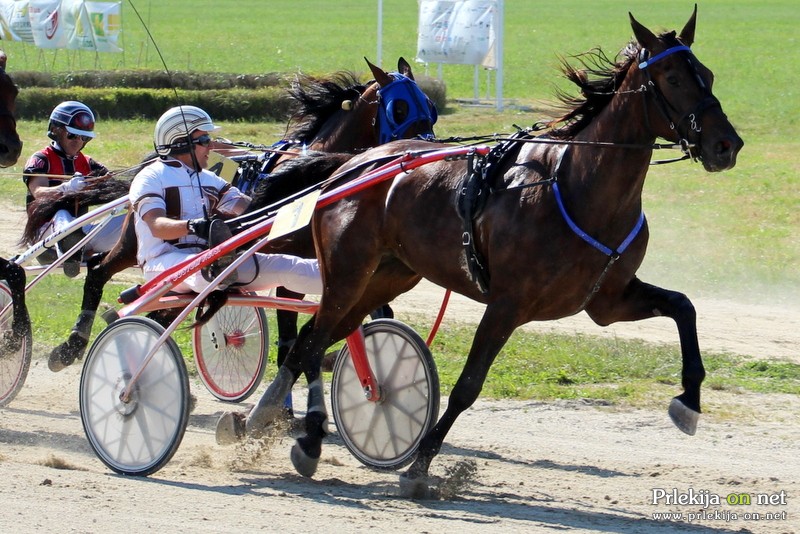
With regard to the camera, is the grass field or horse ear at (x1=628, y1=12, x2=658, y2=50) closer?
horse ear at (x1=628, y1=12, x2=658, y2=50)

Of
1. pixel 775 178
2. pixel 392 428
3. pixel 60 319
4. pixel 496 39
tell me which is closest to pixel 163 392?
pixel 392 428

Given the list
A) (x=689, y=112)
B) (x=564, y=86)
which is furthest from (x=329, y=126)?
(x=564, y=86)

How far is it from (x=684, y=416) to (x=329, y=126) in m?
3.32

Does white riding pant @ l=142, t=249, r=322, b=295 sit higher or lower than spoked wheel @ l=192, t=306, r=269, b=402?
higher

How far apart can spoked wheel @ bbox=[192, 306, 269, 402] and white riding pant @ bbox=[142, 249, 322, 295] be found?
1282mm

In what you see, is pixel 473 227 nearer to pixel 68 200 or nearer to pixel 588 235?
pixel 588 235

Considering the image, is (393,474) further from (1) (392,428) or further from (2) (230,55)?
(2) (230,55)

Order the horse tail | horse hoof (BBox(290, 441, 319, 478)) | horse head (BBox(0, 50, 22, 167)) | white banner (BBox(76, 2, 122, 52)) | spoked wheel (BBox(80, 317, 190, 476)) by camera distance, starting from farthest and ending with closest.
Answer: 1. white banner (BBox(76, 2, 122, 52))
2. horse head (BBox(0, 50, 22, 167))
3. the horse tail
4. horse hoof (BBox(290, 441, 319, 478))
5. spoked wheel (BBox(80, 317, 190, 476))

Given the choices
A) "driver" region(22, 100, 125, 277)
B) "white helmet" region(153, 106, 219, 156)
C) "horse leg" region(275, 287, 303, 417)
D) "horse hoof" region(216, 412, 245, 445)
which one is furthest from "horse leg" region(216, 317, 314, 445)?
"driver" region(22, 100, 125, 277)

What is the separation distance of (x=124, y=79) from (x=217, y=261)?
16.5 metres

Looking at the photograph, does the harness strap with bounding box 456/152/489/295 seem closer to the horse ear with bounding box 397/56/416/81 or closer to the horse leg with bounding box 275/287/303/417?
the horse leg with bounding box 275/287/303/417

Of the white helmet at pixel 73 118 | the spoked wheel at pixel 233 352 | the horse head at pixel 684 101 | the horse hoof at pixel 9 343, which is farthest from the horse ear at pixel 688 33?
the white helmet at pixel 73 118

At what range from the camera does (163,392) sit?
538cm

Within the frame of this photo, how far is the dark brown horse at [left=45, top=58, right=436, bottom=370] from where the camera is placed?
6762 mm
